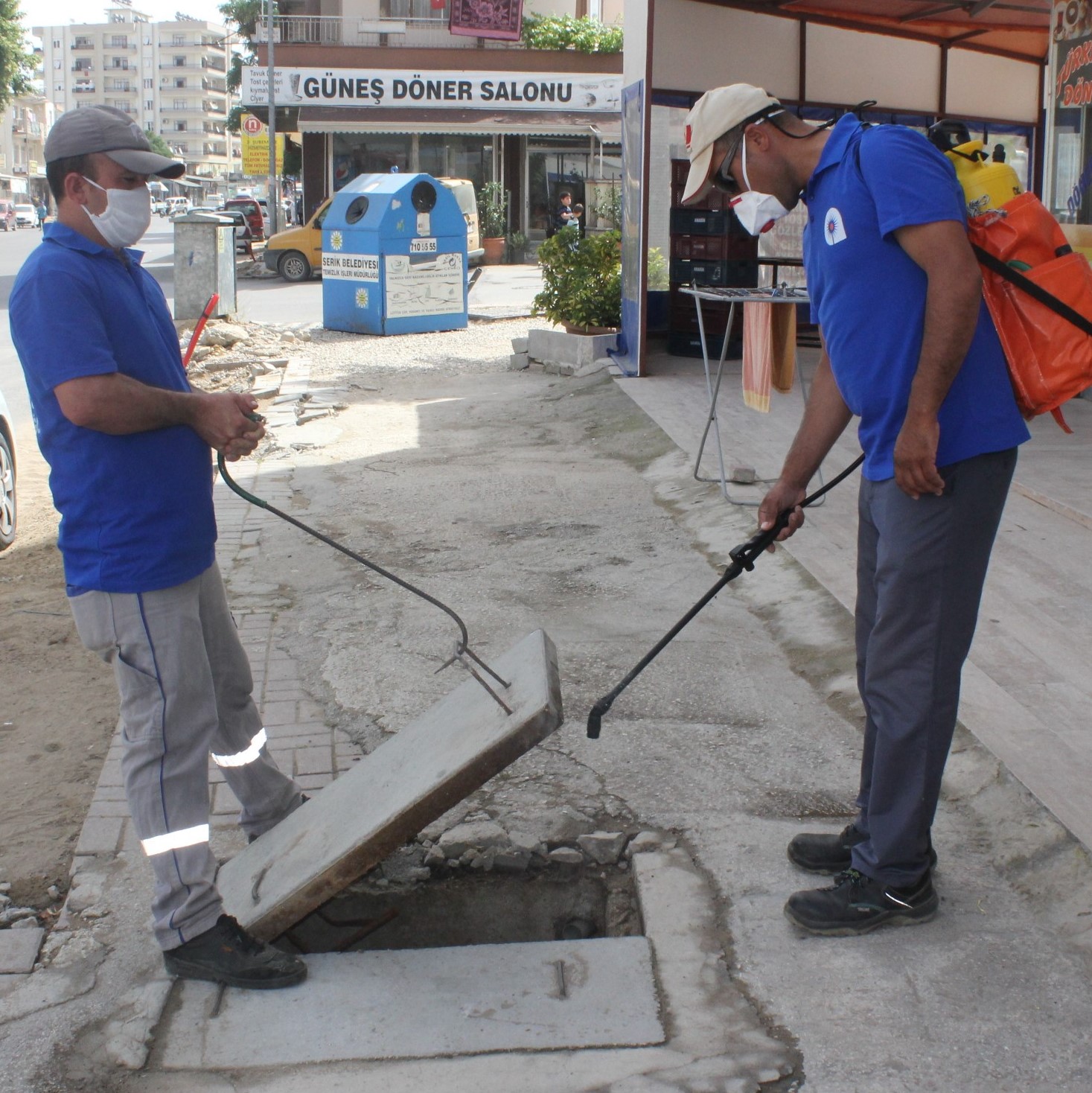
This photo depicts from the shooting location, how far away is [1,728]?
4141mm

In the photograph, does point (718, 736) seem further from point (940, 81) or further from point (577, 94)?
point (577, 94)

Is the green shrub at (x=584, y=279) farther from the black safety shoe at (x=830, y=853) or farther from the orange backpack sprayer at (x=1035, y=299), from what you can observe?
the orange backpack sprayer at (x=1035, y=299)

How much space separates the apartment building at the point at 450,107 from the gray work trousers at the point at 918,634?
26.9 meters

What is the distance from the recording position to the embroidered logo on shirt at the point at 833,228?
8.18 ft

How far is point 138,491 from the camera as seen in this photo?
2.56 m

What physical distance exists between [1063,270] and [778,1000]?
1.61m

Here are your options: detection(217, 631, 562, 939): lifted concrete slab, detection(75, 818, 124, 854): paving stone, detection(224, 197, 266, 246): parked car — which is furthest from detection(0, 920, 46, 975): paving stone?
detection(224, 197, 266, 246): parked car

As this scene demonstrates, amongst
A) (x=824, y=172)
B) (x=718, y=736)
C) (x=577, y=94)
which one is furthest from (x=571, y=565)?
(x=577, y=94)

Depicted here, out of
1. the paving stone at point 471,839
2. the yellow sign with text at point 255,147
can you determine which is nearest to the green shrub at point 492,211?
the yellow sign with text at point 255,147

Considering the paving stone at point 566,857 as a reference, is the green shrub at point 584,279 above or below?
above

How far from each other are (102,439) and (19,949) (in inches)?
47.5

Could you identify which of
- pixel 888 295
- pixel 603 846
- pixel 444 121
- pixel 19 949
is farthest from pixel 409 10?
pixel 19 949

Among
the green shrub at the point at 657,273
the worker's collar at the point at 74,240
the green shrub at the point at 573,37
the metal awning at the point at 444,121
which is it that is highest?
the green shrub at the point at 573,37

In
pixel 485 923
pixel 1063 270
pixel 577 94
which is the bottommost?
pixel 485 923
